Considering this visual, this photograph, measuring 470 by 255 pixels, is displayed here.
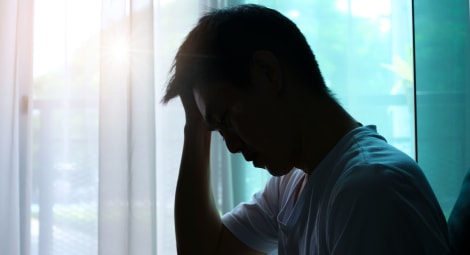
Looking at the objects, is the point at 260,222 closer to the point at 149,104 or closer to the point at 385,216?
the point at 385,216

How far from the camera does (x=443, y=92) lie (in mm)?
1302

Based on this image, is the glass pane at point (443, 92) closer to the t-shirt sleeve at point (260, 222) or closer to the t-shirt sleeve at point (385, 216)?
the t-shirt sleeve at point (260, 222)

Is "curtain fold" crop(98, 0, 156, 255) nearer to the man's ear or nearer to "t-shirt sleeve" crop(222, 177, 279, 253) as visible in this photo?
"t-shirt sleeve" crop(222, 177, 279, 253)

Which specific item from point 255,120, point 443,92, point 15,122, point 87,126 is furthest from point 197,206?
point 443,92

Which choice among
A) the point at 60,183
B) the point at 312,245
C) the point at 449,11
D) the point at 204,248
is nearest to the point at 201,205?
the point at 204,248

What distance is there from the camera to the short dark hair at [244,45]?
71 centimetres

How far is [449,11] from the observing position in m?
1.30

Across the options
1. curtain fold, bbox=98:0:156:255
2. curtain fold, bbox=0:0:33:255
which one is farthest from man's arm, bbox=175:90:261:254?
curtain fold, bbox=0:0:33:255

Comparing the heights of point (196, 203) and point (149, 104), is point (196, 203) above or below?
below

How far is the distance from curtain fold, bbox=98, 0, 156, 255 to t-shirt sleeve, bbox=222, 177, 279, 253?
1.47 ft

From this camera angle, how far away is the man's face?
28.5 inches

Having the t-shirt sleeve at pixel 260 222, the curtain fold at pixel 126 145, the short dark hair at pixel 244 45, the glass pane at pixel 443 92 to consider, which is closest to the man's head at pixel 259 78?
the short dark hair at pixel 244 45

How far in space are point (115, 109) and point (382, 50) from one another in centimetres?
80

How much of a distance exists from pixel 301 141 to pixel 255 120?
81 millimetres
